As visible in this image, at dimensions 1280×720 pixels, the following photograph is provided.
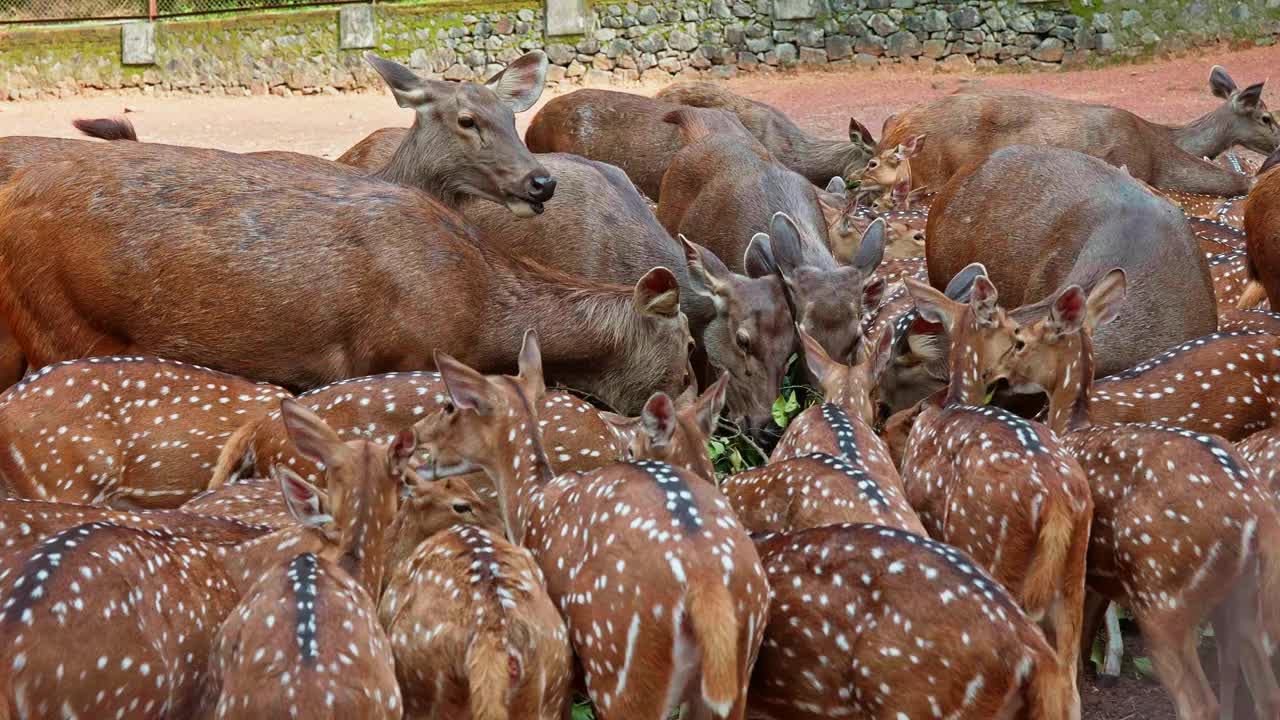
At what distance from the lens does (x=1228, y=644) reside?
5008mm

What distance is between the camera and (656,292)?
700cm

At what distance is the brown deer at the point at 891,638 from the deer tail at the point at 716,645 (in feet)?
1.03

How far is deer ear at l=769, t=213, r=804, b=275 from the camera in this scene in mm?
7363

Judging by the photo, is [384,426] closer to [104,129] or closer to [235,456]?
[235,456]

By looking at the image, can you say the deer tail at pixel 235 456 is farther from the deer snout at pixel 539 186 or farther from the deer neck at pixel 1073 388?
the deer neck at pixel 1073 388

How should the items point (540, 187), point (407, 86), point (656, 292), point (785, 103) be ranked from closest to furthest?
point (656, 292), point (540, 187), point (407, 86), point (785, 103)

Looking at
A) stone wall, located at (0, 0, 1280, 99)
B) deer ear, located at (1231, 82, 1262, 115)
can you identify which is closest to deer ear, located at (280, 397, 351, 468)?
deer ear, located at (1231, 82, 1262, 115)

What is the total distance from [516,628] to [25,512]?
5.54ft

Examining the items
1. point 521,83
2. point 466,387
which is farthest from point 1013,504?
point 521,83

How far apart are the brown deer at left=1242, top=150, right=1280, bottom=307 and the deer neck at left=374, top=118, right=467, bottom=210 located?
3.87 meters

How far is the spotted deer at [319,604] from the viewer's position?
3.92 metres

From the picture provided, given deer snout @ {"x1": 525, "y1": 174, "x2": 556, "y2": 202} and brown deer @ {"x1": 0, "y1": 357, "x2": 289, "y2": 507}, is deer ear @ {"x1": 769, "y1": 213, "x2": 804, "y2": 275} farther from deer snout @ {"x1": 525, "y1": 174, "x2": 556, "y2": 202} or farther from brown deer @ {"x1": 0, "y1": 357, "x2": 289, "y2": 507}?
brown deer @ {"x1": 0, "y1": 357, "x2": 289, "y2": 507}

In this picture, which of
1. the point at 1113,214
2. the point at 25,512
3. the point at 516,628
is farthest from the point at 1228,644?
the point at 25,512

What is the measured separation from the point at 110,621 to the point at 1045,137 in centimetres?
920
